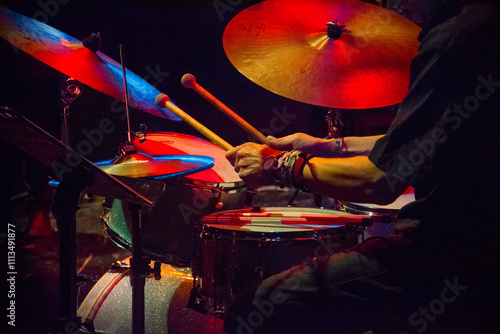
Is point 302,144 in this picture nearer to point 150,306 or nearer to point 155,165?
point 155,165

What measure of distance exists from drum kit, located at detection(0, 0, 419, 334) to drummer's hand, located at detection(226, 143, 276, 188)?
7.5 inches

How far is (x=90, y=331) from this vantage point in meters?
2.02

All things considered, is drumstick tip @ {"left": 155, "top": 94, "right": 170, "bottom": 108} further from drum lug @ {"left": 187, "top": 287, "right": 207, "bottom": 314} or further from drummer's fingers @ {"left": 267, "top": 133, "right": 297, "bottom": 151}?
drum lug @ {"left": 187, "top": 287, "right": 207, "bottom": 314}

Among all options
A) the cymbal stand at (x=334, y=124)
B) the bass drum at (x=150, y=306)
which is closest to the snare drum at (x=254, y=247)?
the bass drum at (x=150, y=306)

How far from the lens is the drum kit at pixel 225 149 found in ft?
5.07

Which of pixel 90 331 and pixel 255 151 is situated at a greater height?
pixel 255 151

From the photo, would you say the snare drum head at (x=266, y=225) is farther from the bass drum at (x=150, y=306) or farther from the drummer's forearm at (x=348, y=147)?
the bass drum at (x=150, y=306)

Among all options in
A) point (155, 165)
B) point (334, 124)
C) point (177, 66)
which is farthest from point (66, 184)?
point (177, 66)

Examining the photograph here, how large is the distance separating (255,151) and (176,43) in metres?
3.02

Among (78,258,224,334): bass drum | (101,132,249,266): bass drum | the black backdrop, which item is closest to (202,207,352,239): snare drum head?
(101,132,249,266): bass drum

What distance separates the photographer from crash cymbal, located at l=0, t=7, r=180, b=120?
1465mm

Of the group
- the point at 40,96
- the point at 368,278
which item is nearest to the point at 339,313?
the point at 368,278

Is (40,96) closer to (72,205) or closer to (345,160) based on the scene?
(72,205)

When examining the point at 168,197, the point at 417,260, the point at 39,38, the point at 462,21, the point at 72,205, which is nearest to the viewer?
the point at 462,21
